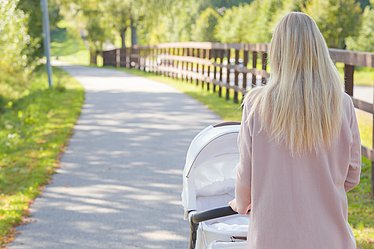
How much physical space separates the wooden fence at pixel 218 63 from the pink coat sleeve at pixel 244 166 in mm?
816

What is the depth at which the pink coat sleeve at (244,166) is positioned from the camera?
309 centimetres

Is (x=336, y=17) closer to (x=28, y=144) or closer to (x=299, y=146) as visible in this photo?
(x=28, y=144)

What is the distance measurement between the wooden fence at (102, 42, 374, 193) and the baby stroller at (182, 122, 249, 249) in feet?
1.53

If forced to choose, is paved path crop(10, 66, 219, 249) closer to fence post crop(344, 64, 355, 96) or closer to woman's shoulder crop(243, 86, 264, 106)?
fence post crop(344, 64, 355, 96)

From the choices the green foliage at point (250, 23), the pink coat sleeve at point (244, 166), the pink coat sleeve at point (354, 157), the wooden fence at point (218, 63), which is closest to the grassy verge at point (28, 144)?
the wooden fence at point (218, 63)

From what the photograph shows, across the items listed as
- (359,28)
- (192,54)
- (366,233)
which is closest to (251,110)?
(366,233)

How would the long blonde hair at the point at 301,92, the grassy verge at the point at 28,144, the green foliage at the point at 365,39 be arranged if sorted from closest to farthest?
1. the long blonde hair at the point at 301,92
2. the grassy verge at the point at 28,144
3. the green foliage at the point at 365,39

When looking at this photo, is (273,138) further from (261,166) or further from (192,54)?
(192,54)

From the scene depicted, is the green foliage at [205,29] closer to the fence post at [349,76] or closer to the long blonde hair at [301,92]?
the fence post at [349,76]

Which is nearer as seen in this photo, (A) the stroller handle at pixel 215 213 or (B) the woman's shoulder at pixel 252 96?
(B) the woman's shoulder at pixel 252 96

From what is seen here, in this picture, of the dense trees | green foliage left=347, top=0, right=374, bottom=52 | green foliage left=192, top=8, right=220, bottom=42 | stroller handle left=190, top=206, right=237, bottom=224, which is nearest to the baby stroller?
stroller handle left=190, top=206, right=237, bottom=224

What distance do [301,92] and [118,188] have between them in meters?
5.25

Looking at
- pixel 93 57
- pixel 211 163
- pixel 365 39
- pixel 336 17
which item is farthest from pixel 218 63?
pixel 93 57

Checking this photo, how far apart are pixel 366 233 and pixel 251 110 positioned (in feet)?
Answer: 10.7
